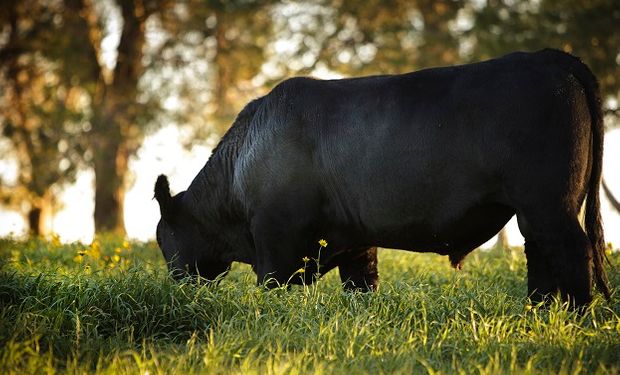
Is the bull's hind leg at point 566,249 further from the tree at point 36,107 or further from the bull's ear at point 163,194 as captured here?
the tree at point 36,107

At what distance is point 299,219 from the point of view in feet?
18.9

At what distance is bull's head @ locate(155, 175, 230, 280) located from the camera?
6820 mm

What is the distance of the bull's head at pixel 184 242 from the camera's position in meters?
6.82

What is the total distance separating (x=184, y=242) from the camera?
22.6 ft

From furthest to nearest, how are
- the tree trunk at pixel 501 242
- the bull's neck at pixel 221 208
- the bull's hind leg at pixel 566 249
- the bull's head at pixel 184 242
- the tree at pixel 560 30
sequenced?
the tree at pixel 560 30 < the tree trunk at pixel 501 242 < the bull's head at pixel 184 242 < the bull's neck at pixel 221 208 < the bull's hind leg at pixel 566 249

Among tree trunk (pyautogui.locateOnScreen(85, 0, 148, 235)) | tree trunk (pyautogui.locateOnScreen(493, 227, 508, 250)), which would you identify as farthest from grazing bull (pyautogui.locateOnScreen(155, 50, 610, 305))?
tree trunk (pyautogui.locateOnScreen(85, 0, 148, 235))

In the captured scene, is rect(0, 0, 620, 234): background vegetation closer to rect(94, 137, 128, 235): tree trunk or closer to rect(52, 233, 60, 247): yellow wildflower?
rect(94, 137, 128, 235): tree trunk

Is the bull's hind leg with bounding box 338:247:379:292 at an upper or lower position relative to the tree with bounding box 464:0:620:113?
lower

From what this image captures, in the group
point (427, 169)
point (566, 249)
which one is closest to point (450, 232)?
point (427, 169)

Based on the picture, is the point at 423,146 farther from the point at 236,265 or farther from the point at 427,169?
the point at 236,265

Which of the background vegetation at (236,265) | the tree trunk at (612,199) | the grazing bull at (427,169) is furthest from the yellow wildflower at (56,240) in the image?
the tree trunk at (612,199)

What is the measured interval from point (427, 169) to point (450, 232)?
1.60 feet

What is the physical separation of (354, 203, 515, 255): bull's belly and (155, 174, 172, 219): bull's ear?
6.61 feet

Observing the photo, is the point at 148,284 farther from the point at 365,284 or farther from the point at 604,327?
the point at 604,327
